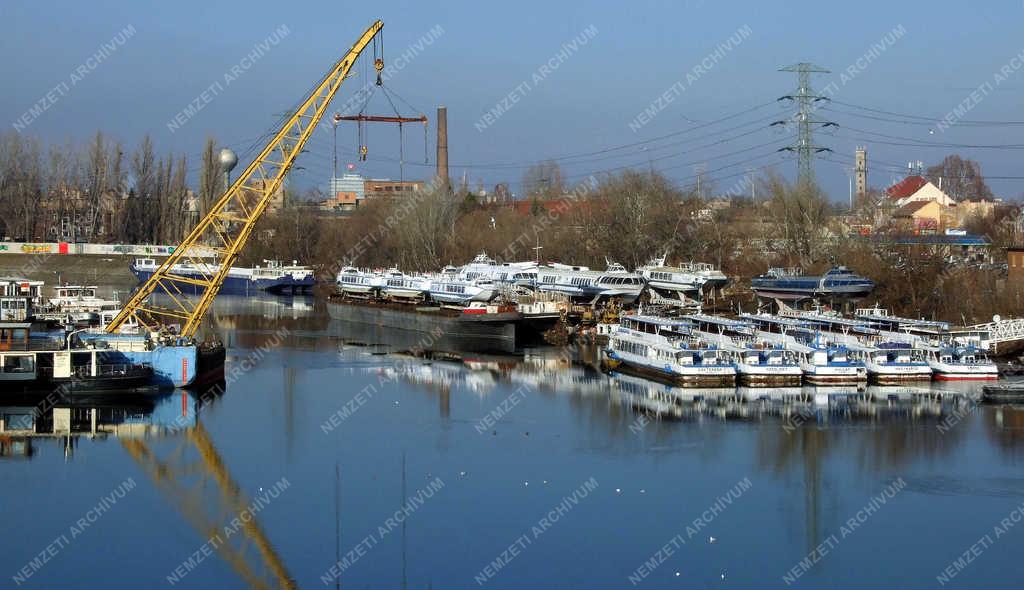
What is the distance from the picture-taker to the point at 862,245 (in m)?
31.7

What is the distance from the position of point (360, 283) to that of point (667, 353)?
59.3 ft

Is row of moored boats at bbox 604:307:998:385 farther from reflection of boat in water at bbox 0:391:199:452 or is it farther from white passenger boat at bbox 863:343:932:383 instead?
reflection of boat in water at bbox 0:391:199:452

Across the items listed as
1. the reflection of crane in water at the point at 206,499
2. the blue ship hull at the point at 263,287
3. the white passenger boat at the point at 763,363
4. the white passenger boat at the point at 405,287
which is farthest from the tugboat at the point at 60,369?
the blue ship hull at the point at 263,287

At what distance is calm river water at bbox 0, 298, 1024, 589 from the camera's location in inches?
430

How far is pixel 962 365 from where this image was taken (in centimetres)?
1992

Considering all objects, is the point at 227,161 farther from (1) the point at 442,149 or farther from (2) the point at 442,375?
(2) the point at 442,375

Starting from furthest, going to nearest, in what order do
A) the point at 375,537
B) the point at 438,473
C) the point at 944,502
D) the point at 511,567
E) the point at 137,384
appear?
1. the point at 137,384
2. the point at 438,473
3. the point at 944,502
4. the point at 375,537
5. the point at 511,567

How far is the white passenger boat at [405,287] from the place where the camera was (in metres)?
34.2

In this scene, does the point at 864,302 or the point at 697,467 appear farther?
the point at 864,302

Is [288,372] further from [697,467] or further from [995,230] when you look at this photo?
[995,230]

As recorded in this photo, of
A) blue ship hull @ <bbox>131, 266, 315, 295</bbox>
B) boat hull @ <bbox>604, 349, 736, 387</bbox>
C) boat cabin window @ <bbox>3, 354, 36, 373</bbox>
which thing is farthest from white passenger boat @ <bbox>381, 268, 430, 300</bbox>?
boat cabin window @ <bbox>3, 354, 36, 373</bbox>

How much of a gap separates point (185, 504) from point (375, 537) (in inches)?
99.0

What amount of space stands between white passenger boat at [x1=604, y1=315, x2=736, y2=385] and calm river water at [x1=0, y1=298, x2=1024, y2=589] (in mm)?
429

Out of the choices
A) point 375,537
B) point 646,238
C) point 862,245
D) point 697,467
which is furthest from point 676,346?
point 646,238
